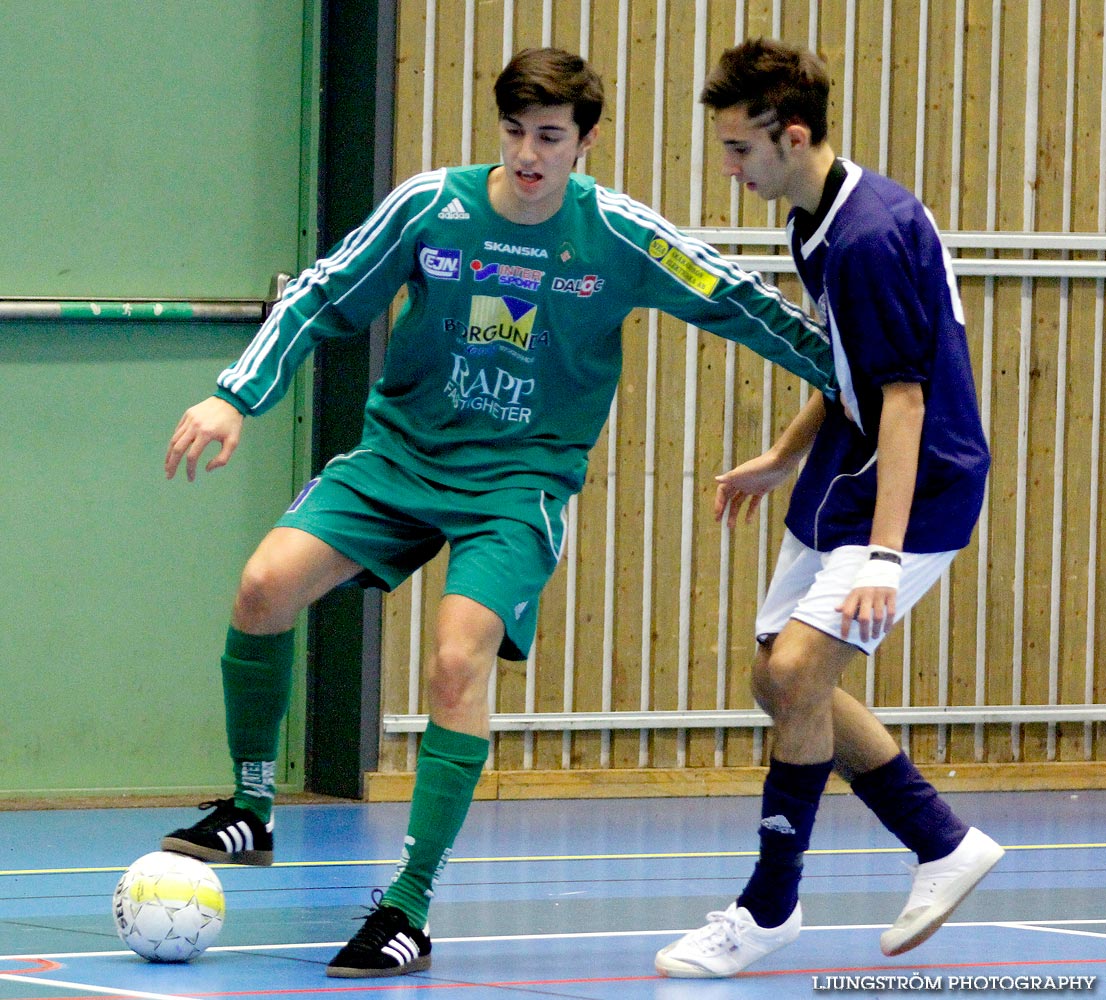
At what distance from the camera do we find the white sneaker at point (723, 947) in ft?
13.0

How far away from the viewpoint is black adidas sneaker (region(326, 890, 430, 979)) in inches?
151

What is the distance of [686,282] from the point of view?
4.36 m

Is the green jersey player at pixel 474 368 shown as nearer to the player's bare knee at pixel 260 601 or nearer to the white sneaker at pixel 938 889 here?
the player's bare knee at pixel 260 601

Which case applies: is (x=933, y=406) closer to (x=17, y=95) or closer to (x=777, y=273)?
(x=777, y=273)

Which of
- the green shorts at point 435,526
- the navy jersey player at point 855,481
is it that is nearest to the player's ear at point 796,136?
the navy jersey player at point 855,481

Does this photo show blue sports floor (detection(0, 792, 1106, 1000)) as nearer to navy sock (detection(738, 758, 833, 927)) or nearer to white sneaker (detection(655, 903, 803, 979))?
white sneaker (detection(655, 903, 803, 979))

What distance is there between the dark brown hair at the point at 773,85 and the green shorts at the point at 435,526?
0.97 m

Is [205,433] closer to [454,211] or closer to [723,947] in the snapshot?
[454,211]

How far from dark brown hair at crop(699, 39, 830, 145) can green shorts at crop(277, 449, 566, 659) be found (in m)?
0.97

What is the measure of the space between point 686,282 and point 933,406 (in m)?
0.69

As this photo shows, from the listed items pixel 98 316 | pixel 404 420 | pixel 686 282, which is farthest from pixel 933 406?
pixel 98 316

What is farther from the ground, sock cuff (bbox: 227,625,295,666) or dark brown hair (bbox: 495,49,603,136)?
dark brown hair (bbox: 495,49,603,136)

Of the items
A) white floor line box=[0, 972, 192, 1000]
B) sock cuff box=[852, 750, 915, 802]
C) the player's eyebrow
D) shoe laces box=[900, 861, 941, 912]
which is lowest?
white floor line box=[0, 972, 192, 1000]

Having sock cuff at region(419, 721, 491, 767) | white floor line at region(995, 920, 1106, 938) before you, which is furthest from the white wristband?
white floor line at region(995, 920, 1106, 938)
